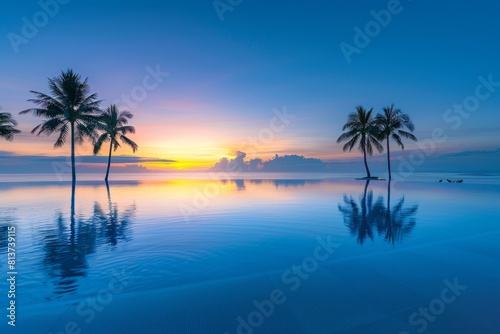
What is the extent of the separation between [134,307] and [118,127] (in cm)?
4053

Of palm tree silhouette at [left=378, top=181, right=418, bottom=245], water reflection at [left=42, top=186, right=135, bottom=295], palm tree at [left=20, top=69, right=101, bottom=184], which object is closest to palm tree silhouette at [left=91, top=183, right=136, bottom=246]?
water reflection at [left=42, top=186, right=135, bottom=295]

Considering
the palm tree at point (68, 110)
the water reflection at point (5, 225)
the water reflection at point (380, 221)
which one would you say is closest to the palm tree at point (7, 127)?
the palm tree at point (68, 110)

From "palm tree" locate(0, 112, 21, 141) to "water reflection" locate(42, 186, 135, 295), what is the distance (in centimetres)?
2272

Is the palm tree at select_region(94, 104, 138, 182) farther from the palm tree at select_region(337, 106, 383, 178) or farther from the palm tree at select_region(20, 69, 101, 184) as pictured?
the palm tree at select_region(337, 106, 383, 178)

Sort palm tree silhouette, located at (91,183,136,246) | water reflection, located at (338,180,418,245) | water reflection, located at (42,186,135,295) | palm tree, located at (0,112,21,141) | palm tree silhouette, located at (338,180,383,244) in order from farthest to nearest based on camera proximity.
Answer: palm tree, located at (0,112,21,141), palm tree silhouette, located at (338,180,383,244), water reflection, located at (338,180,418,245), palm tree silhouette, located at (91,183,136,246), water reflection, located at (42,186,135,295)

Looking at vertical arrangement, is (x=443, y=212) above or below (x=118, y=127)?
below

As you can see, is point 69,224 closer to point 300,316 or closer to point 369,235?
point 300,316

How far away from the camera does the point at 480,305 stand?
3936mm

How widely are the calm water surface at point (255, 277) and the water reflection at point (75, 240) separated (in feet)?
0.13

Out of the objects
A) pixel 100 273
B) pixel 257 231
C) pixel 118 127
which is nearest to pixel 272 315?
pixel 100 273

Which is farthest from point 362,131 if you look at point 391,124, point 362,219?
point 362,219

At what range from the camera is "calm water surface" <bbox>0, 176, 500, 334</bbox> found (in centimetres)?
359

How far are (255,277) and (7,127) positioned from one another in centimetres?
3361

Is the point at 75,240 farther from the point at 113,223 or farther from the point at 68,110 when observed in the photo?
the point at 68,110
